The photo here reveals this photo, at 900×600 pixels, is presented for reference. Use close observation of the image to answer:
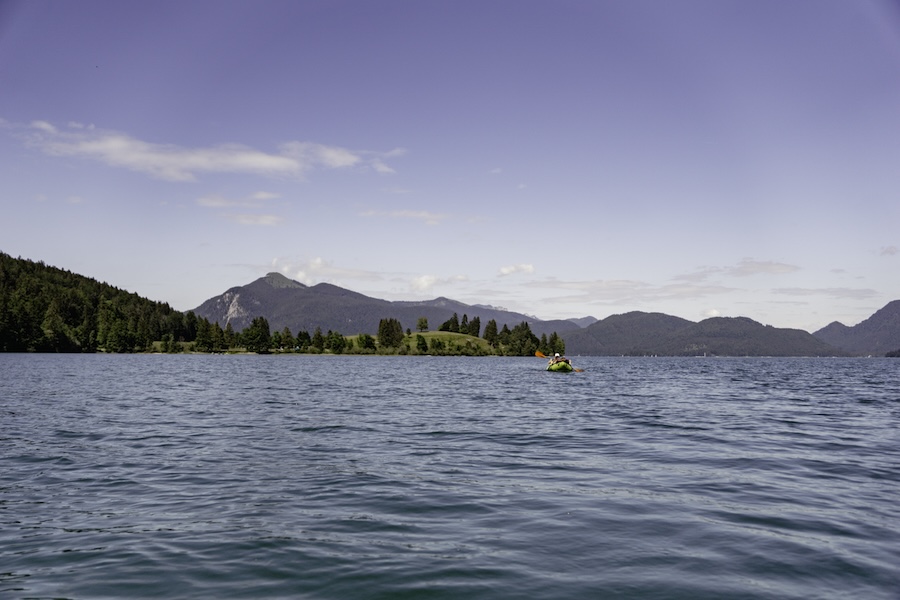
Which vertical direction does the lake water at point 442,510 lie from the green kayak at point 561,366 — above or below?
below

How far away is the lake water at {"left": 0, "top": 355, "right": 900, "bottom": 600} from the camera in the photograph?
1152cm

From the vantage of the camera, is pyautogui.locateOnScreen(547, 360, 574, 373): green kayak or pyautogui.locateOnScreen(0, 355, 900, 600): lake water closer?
pyautogui.locateOnScreen(0, 355, 900, 600): lake water

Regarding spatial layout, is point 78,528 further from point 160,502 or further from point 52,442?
point 52,442

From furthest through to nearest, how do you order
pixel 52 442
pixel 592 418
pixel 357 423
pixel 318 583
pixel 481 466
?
pixel 592 418 < pixel 357 423 < pixel 52 442 < pixel 481 466 < pixel 318 583

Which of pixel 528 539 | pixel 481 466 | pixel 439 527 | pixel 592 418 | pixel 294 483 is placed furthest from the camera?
pixel 592 418

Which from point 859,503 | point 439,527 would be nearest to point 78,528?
point 439,527

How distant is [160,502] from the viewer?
1700cm

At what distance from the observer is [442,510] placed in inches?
645

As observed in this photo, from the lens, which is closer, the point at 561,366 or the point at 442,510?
the point at 442,510

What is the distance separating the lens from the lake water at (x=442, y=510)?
11523 millimetres

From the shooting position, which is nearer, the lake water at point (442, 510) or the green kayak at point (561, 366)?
the lake water at point (442, 510)

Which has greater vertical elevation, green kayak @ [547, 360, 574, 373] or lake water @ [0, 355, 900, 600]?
green kayak @ [547, 360, 574, 373]

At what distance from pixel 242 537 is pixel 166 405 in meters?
34.3

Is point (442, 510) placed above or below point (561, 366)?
below
